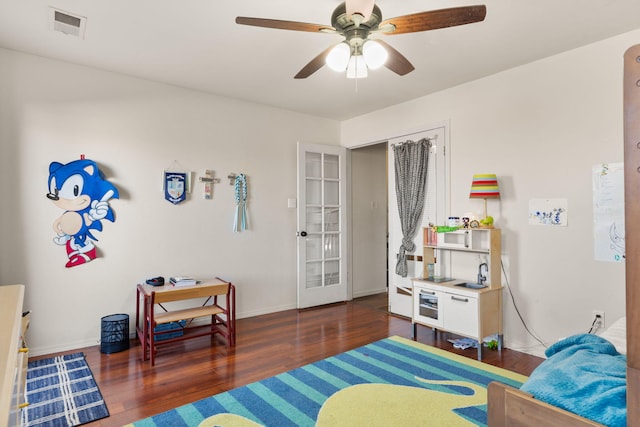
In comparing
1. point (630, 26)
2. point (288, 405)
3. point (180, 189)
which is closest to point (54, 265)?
point (180, 189)

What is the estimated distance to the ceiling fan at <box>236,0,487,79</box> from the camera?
180 centimetres

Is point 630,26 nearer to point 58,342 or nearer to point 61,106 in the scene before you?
point 61,106

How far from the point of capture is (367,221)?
214 inches

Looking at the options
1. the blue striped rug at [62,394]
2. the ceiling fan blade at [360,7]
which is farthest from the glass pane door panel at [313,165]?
the blue striped rug at [62,394]

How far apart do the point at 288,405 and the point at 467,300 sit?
5.79ft

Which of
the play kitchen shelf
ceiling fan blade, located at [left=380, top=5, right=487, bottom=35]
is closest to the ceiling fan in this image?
ceiling fan blade, located at [left=380, top=5, right=487, bottom=35]

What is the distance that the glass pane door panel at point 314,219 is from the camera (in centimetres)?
472

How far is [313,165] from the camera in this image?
4781 millimetres

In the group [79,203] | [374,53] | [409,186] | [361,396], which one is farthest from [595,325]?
Result: [79,203]

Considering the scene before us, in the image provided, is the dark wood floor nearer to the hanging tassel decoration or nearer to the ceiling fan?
the hanging tassel decoration

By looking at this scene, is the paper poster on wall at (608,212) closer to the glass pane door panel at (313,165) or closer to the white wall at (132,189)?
the glass pane door panel at (313,165)

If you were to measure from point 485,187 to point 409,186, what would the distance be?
3.47ft

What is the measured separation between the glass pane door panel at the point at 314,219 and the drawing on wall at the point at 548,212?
250cm

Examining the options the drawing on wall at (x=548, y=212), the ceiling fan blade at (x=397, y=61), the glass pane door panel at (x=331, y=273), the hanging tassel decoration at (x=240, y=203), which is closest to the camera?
the ceiling fan blade at (x=397, y=61)
